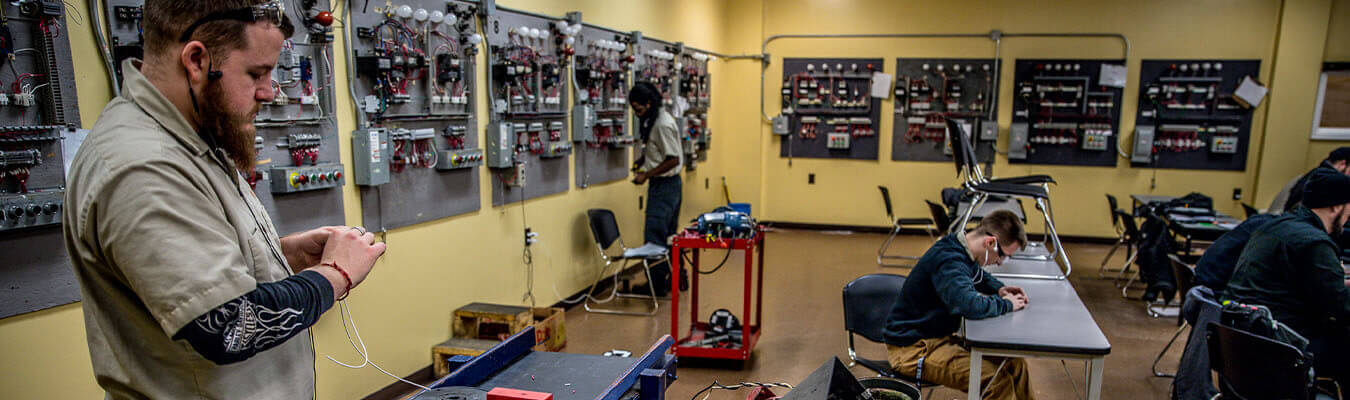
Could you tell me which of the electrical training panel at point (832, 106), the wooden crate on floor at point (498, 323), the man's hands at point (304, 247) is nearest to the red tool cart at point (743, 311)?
the wooden crate on floor at point (498, 323)

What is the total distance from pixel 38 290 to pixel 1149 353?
5427 millimetres

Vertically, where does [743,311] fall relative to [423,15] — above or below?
below

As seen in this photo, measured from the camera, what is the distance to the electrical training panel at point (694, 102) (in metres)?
6.96

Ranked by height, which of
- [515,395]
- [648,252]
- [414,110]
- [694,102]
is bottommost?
[648,252]

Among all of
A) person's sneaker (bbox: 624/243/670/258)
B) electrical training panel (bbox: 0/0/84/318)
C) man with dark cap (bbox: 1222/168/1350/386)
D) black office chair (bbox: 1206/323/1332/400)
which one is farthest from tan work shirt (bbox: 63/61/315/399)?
person's sneaker (bbox: 624/243/670/258)

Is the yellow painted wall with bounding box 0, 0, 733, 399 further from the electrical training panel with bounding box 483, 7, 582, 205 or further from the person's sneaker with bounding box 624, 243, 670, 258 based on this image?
the person's sneaker with bounding box 624, 243, 670, 258

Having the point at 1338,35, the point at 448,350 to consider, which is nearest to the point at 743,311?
the point at 448,350

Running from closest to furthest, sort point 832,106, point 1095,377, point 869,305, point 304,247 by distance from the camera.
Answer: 1. point 304,247
2. point 1095,377
3. point 869,305
4. point 832,106

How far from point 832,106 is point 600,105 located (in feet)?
12.1

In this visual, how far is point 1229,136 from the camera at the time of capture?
7.39 meters

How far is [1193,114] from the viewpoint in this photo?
7445 millimetres

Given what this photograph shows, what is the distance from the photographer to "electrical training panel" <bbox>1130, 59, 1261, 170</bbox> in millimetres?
7348

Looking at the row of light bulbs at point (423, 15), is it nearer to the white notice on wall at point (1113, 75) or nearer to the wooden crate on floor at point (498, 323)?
the wooden crate on floor at point (498, 323)

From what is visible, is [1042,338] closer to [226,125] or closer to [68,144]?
[226,125]
